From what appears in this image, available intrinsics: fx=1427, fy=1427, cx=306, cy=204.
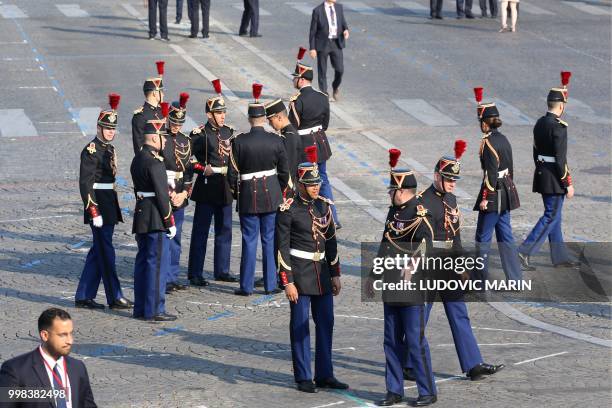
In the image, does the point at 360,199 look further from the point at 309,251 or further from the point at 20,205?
the point at 309,251

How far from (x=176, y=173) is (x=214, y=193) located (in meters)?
0.66

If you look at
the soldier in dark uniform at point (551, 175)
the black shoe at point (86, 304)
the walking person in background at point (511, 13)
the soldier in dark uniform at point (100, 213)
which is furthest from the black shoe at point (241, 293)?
the walking person in background at point (511, 13)

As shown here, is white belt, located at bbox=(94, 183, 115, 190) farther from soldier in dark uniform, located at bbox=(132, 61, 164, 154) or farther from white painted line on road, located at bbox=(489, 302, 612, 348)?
white painted line on road, located at bbox=(489, 302, 612, 348)

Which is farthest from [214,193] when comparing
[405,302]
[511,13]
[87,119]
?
[511,13]

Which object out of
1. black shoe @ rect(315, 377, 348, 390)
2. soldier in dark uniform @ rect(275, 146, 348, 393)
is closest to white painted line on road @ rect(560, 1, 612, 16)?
soldier in dark uniform @ rect(275, 146, 348, 393)

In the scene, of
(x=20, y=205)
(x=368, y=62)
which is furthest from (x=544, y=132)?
(x=368, y=62)

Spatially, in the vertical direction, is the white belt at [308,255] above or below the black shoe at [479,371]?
above

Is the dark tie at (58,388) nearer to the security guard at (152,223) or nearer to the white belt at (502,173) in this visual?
the security guard at (152,223)

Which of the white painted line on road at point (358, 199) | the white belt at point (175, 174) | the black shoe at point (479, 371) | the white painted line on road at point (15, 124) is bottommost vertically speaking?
the black shoe at point (479, 371)

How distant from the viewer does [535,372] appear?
12.9 metres

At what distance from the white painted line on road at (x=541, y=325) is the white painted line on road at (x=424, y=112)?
10.6 metres

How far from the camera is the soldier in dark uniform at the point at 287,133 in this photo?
1622 centimetres

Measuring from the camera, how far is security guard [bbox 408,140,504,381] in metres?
12.8

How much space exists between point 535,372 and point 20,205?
9.48m
